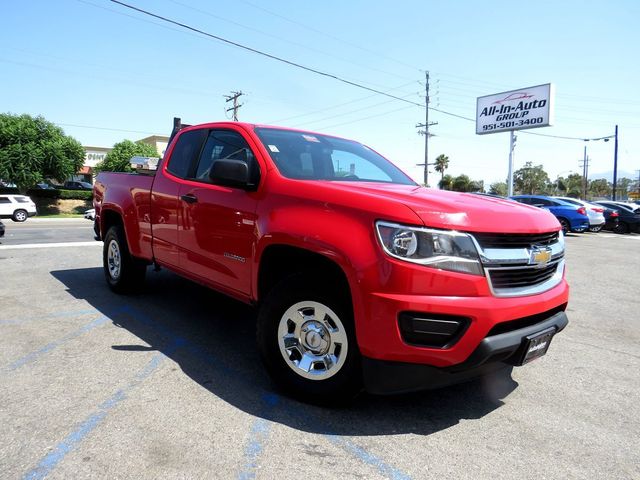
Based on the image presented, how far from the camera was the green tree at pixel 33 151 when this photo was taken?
3077 centimetres

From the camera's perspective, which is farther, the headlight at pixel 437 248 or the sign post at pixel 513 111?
the sign post at pixel 513 111

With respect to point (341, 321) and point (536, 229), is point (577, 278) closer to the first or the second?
point (536, 229)

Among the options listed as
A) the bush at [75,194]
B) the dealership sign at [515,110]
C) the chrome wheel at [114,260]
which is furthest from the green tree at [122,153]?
the chrome wheel at [114,260]

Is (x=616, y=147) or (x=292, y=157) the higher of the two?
(x=616, y=147)

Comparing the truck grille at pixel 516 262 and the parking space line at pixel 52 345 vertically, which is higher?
the truck grille at pixel 516 262

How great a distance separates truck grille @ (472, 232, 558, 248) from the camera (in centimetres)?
249

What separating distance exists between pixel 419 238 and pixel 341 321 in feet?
2.23

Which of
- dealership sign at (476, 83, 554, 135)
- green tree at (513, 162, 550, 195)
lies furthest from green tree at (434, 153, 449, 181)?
dealership sign at (476, 83, 554, 135)

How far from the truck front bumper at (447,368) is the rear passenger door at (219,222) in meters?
1.25

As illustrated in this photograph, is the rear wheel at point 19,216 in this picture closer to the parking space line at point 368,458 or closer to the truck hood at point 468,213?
the truck hood at point 468,213

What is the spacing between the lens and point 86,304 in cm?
519

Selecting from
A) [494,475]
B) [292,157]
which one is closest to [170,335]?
[292,157]

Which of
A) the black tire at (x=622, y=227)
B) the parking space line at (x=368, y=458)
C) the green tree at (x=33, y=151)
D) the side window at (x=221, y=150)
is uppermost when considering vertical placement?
the green tree at (x=33, y=151)

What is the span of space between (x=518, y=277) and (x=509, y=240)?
23 cm
